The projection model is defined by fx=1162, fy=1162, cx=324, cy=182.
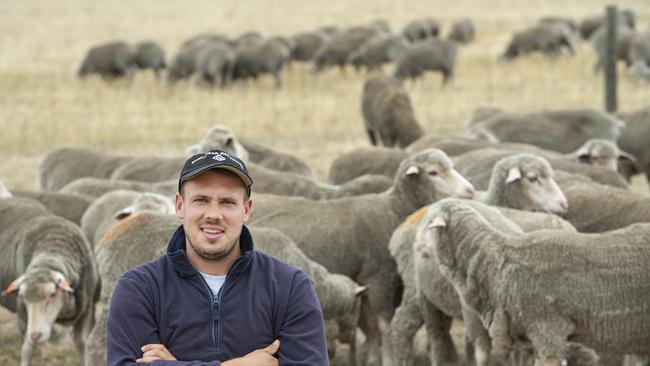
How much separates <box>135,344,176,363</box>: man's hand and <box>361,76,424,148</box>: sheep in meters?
11.5

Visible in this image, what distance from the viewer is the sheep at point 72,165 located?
11.8 m

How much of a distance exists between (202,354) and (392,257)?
15.8 feet

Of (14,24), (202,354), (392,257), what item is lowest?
(14,24)

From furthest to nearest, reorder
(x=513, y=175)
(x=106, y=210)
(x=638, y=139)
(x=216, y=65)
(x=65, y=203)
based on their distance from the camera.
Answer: (x=216, y=65)
(x=638, y=139)
(x=65, y=203)
(x=106, y=210)
(x=513, y=175)

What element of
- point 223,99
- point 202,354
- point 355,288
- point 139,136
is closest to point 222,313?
point 202,354

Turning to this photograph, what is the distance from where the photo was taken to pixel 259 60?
93.8ft

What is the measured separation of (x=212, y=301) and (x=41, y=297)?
417 cm

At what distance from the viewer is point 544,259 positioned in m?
6.38

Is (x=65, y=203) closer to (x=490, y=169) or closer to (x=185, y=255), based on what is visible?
(x=490, y=169)

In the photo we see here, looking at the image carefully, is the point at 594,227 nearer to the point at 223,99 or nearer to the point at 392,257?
the point at 392,257

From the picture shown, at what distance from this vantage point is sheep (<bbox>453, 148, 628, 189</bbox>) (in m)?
9.66

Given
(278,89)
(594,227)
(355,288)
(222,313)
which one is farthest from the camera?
(278,89)

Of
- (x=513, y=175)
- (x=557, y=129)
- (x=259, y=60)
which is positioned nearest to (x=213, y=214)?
(x=513, y=175)

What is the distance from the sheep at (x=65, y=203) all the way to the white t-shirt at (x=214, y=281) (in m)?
5.95
